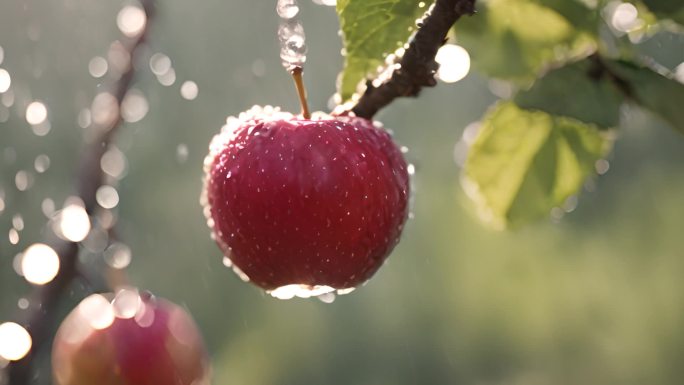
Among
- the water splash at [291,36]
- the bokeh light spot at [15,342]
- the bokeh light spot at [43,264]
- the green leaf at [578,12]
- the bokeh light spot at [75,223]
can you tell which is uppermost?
the water splash at [291,36]

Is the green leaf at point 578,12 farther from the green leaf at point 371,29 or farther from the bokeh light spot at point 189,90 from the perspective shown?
the bokeh light spot at point 189,90

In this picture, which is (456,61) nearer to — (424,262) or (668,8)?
(668,8)

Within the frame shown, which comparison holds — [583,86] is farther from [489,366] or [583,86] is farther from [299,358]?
[489,366]

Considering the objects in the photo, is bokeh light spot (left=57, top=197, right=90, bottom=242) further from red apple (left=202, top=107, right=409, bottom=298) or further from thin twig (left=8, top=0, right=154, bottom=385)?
red apple (left=202, top=107, right=409, bottom=298)

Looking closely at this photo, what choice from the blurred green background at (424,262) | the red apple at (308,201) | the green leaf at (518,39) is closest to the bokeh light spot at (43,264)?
the red apple at (308,201)

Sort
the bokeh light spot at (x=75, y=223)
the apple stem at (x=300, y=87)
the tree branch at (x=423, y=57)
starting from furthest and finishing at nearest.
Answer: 1. the bokeh light spot at (x=75, y=223)
2. the apple stem at (x=300, y=87)
3. the tree branch at (x=423, y=57)

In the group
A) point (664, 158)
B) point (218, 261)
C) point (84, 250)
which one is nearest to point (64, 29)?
point (218, 261)

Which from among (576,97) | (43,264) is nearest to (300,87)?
(576,97)
